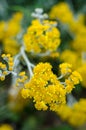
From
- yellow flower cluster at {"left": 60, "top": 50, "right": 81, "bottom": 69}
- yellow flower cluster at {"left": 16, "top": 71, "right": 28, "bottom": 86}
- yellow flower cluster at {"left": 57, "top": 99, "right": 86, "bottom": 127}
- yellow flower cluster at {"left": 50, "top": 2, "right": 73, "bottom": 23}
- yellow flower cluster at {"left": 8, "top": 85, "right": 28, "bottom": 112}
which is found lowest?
yellow flower cluster at {"left": 57, "top": 99, "right": 86, "bottom": 127}

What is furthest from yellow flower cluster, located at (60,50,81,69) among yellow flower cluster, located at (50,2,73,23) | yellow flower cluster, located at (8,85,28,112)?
yellow flower cluster, located at (8,85,28,112)

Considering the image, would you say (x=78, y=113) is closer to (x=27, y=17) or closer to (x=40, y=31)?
(x=40, y=31)

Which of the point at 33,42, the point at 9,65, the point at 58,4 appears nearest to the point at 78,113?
the point at 33,42

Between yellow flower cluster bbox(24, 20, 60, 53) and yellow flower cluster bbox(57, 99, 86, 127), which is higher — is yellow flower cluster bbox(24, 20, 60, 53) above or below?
above

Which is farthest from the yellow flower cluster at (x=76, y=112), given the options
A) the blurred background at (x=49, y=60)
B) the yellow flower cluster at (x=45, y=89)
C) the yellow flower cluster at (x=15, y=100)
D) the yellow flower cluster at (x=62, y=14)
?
the yellow flower cluster at (x=62, y=14)

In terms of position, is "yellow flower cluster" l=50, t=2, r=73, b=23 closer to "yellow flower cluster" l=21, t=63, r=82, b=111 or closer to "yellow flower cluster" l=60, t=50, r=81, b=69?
"yellow flower cluster" l=60, t=50, r=81, b=69

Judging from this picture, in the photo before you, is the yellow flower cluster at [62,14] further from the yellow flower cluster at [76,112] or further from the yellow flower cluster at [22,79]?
the yellow flower cluster at [22,79]

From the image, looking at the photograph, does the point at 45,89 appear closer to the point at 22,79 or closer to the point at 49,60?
the point at 22,79

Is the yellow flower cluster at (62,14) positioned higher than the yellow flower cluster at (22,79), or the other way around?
the yellow flower cluster at (62,14)
